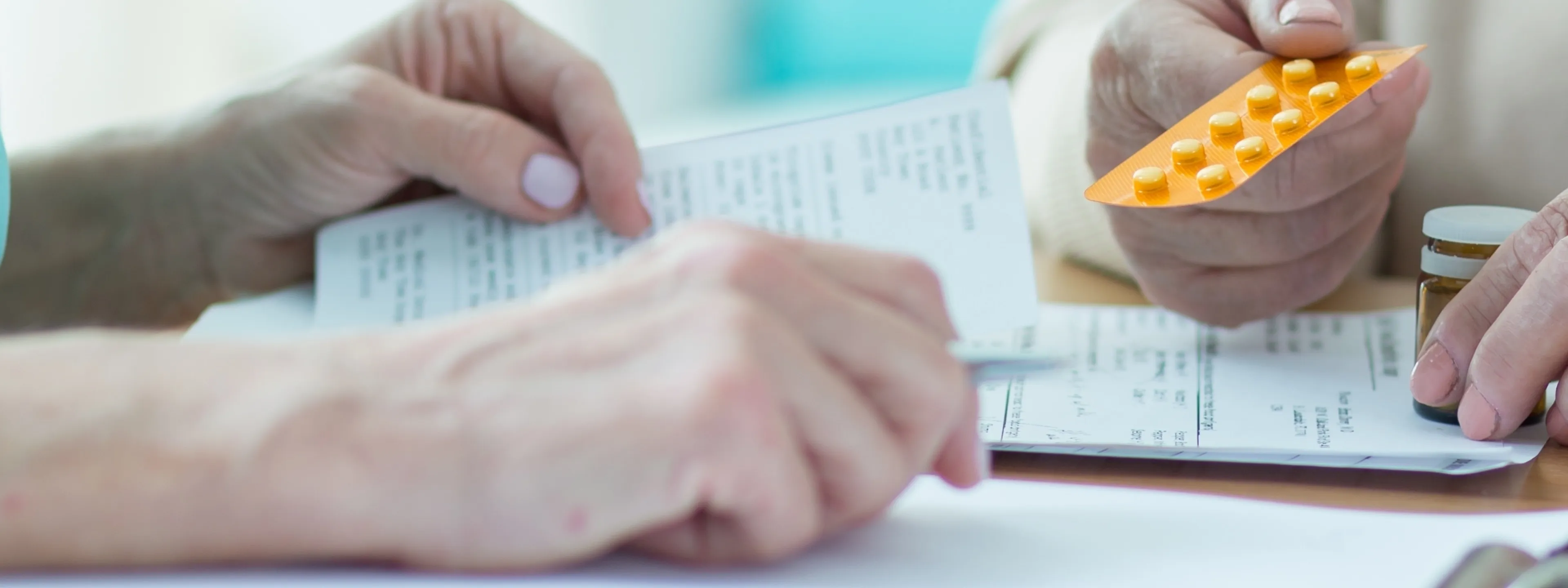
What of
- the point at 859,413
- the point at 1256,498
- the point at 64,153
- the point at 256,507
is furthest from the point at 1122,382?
the point at 64,153

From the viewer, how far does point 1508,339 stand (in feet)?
1.58

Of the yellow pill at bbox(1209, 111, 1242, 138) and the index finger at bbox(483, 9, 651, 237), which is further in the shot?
the index finger at bbox(483, 9, 651, 237)

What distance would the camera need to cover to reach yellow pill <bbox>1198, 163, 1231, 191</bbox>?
0.48 meters

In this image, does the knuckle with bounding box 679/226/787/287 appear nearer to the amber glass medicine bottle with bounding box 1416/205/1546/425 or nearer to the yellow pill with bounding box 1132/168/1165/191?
the yellow pill with bounding box 1132/168/1165/191

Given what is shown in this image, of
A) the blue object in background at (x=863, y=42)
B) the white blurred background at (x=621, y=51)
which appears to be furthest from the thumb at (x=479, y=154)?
the blue object in background at (x=863, y=42)

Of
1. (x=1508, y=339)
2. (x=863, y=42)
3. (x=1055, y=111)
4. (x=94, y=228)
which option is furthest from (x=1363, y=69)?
(x=863, y=42)

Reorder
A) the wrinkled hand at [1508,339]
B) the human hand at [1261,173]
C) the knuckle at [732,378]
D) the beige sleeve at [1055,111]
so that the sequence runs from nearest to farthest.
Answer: the knuckle at [732,378] < the wrinkled hand at [1508,339] < the human hand at [1261,173] < the beige sleeve at [1055,111]

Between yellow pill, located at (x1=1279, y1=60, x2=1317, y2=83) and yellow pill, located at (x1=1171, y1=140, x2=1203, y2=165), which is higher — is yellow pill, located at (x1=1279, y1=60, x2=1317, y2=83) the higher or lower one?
the higher one

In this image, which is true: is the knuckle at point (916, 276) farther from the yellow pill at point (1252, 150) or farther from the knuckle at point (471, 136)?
the knuckle at point (471, 136)

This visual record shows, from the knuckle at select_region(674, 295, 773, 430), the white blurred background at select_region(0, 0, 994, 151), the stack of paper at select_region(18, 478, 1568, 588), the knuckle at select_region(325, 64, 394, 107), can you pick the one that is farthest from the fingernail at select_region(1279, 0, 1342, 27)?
the white blurred background at select_region(0, 0, 994, 151)

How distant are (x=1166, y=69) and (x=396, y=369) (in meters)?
0.43

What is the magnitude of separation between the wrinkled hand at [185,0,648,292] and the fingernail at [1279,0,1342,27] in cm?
34

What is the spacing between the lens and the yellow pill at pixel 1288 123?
500mm

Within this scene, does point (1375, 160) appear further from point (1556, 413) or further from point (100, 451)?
point (100, 451)
